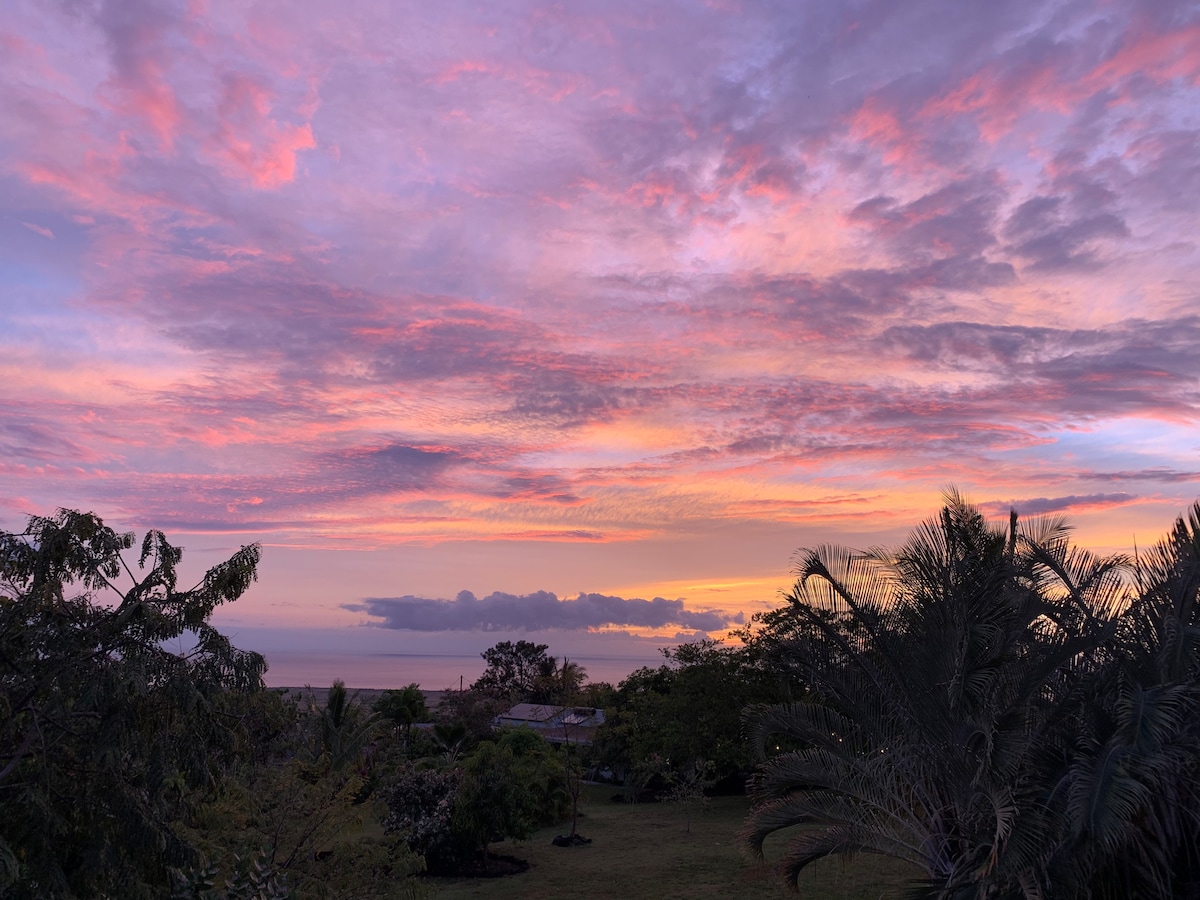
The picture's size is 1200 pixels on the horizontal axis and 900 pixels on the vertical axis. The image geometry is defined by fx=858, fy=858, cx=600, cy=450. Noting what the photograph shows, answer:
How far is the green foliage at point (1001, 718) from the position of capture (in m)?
9.91

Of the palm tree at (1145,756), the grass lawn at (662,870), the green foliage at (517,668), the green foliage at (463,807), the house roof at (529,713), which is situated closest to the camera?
the palm tree at (1145,756)

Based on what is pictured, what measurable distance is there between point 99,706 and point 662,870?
18300 millimetres

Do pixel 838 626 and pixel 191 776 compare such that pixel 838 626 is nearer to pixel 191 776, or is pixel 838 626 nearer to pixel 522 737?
pixel 191 776

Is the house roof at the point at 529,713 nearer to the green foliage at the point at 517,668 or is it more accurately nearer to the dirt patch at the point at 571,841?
the green foliage at the point at 517,668

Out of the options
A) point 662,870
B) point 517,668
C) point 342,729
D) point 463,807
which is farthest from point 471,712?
point 517,668

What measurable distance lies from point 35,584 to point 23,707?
1651mm

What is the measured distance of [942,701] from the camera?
447 inches

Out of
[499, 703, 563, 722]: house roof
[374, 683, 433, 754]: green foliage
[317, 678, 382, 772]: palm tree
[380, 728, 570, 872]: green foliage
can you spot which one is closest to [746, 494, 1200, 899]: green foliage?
[380, 728, 570, 872]: green foliage

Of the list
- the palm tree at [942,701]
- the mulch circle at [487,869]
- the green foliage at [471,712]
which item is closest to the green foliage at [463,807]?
the mulch circle at [487,869]

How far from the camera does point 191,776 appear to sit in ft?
40.5

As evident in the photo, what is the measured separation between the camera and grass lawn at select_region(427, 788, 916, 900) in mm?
20906

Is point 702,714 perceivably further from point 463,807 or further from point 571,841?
point 463,807

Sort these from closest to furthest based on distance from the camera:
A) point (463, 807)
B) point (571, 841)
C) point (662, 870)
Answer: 1. point (662, 870)
2. point (463, 807)
3. point (571, 841)

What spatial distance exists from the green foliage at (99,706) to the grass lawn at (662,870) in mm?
10024
